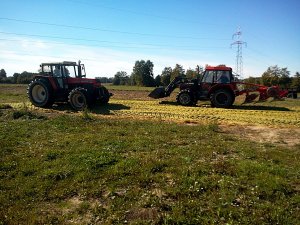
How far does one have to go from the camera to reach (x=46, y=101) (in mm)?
20266

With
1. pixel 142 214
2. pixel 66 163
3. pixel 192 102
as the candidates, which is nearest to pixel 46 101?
pixel 192 102

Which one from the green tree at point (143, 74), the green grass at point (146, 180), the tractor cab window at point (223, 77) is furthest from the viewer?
the green tree at point (143, 74)

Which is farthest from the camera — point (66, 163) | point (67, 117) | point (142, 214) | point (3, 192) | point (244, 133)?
point (67, 117)

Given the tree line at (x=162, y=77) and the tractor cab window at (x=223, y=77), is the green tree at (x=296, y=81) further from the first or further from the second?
the tractor cab window at (x=223, y=77)

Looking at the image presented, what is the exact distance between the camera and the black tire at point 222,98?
68.4 ft

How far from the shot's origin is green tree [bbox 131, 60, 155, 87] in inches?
3674

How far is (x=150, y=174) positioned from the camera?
8070mm

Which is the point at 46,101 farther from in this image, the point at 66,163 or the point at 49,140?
the point at 66,163

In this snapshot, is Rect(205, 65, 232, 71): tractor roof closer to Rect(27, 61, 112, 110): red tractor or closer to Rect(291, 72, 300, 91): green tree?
Rect(27, 61, 112, 110): red tractor

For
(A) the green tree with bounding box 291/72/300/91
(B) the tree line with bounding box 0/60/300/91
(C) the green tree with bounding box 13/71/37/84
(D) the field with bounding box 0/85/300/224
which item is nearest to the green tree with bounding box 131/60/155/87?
(B) the tree line with bounding box 0/60/300/91

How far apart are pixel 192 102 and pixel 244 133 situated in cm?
935

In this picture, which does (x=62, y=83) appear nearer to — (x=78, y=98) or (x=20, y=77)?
(x=78, y=98)

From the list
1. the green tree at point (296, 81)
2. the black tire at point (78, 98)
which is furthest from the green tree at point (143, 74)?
the black tire at point (78, 98)

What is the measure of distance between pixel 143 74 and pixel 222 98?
75.2 m
